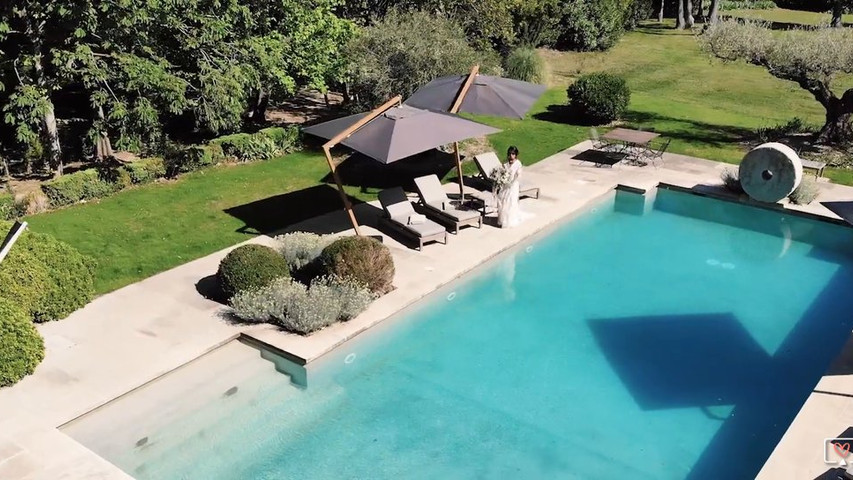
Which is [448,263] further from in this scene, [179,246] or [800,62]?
[800,62]

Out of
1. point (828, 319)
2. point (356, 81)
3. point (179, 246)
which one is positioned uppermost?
point (356, 81)

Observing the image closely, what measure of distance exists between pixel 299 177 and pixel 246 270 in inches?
306

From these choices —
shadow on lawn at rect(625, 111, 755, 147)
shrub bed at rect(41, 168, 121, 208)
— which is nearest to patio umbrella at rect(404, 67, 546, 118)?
shadow on lawn at rect(625, 111, 755, 147)

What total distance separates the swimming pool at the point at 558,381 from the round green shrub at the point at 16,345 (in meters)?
1.43

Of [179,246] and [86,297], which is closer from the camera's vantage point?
[86,297]

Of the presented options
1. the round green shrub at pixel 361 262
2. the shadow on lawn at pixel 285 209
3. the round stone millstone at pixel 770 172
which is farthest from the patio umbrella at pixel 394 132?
the round stone millstone at pixel 770 172

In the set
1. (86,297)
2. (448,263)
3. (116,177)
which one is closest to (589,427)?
(448,263)

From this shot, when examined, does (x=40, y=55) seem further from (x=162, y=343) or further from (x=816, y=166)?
(x=816, y=166)

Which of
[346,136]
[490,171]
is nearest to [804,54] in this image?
[490,171]

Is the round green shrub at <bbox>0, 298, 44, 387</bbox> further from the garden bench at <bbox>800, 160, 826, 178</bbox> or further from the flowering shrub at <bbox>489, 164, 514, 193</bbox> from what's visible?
the garden bench at <bbox>800, 160, 826, 178</bbox>

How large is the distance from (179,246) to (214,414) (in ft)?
19.6

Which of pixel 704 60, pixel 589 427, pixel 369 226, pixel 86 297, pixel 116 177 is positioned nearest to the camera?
pixel 589 427

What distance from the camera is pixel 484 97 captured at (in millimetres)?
17906

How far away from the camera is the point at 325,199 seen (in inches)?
709
